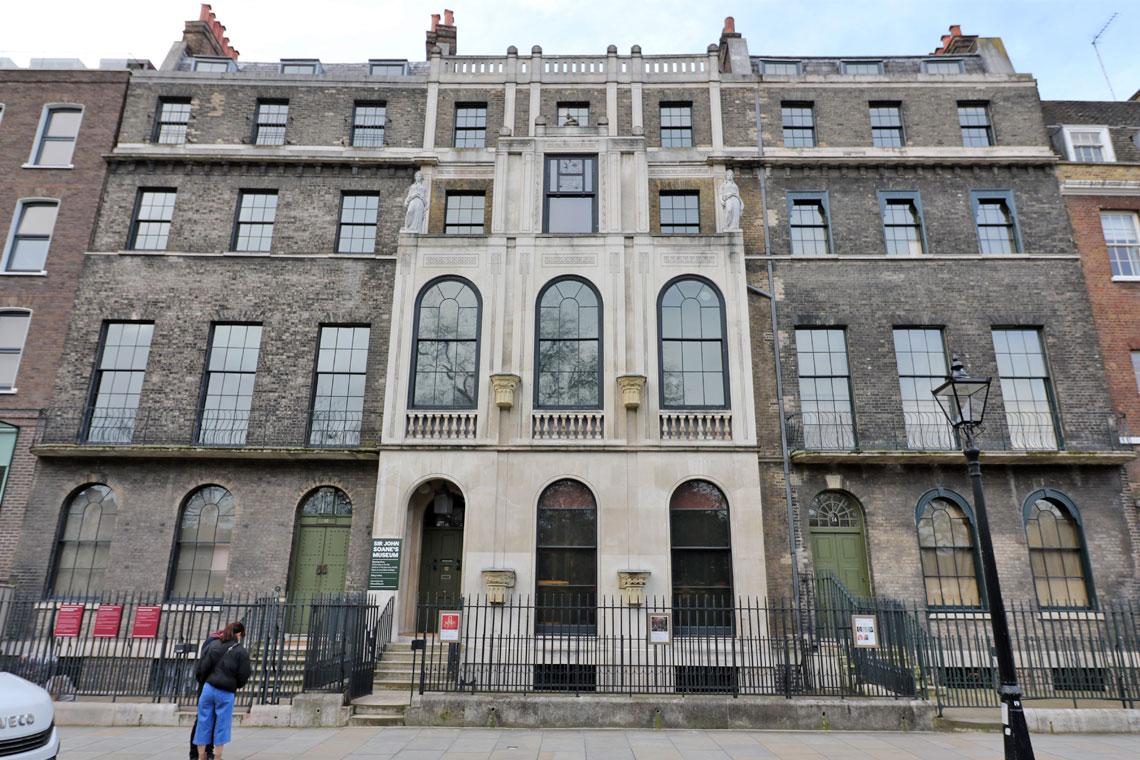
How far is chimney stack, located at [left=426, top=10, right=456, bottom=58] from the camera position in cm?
2295

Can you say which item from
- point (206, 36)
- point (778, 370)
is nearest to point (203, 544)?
point (778, 370)

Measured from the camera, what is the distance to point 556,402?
51.8 ft

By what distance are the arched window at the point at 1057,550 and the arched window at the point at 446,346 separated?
1440cm

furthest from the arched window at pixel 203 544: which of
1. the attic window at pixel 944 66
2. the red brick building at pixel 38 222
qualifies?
the attic window at pixel 944 66

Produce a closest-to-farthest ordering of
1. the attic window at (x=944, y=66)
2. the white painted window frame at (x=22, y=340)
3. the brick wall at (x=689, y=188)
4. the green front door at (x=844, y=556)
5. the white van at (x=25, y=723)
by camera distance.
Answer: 1. the white van at (x=25, y=723)
2. the green front door at (x=844, y=556)
3. the white painted window frame at (x=22, y=340)
4. the brick wall at (x=689, y=188)
5. the attic window at (x=944, y=66)

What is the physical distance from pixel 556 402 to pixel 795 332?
720 centimetres

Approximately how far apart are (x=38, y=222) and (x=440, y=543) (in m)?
15.4

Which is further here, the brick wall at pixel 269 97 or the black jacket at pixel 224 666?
the brick wall at pixel 269 97

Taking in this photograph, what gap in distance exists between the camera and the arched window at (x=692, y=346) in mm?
15844

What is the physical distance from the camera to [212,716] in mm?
A: 7875

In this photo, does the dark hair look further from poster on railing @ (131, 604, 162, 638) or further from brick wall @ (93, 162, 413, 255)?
brick wall @ (93, 162, 413, 255)

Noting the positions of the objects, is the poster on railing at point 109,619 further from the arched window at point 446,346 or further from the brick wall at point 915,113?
the brick wall at point 915,113

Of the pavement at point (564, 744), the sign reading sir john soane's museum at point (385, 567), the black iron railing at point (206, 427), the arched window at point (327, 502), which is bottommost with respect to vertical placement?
the pavement at point (564, 744)

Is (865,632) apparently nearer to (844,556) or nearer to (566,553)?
(844,556)
